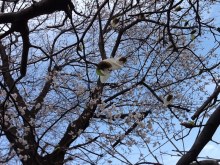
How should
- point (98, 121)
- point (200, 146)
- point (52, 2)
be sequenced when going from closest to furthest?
point (200, 146), point (52, 2), point (98, 121)

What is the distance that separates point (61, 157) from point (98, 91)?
4.98 feet

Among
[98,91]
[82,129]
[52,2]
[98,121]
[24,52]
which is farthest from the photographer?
[98,121]

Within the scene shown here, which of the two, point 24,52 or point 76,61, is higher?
point 76,61

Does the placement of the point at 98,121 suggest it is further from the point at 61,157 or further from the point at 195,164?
the point at 195,164

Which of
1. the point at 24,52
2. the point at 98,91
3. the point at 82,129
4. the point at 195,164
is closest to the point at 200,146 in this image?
the point at 195,164

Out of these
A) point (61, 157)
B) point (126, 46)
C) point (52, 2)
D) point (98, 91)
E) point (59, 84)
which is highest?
point (126, 46)

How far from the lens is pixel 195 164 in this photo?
118cm

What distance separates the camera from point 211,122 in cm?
117

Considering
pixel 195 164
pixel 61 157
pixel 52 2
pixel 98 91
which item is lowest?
pixel 195 164

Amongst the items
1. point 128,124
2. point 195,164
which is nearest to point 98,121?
point 128,124

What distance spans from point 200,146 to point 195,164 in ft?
0.30

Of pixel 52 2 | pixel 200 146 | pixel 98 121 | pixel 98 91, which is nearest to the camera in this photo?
pixel 200 146

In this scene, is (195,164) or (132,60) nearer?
(195,164)

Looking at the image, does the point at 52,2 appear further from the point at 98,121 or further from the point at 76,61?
the point at 76,61
